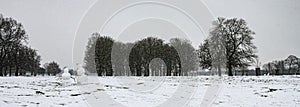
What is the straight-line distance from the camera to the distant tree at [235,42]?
158 ft

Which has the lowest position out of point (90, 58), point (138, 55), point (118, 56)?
point (90, 58)

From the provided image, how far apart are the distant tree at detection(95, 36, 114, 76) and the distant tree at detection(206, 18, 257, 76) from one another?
21.6 m

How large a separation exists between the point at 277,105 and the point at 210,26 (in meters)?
35.9

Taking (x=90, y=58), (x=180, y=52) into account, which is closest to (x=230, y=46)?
(x=180, y=52)

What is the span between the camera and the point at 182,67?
64938 millimetres

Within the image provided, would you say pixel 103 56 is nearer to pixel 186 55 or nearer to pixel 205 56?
pixel 205 56

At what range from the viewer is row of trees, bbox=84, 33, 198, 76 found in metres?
54.9

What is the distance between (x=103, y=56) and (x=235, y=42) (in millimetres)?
26256

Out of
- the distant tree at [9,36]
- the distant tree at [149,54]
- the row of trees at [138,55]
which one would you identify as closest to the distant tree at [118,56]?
the row of trees at [138,55]

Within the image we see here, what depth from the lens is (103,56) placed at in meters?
55.0

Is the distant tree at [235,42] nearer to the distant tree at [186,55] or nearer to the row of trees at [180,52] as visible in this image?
the row of trees at [180,52]

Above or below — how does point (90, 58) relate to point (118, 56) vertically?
below

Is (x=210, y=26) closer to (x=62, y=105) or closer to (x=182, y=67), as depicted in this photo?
(x=182, y=67)

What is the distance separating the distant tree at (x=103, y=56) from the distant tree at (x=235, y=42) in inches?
850
